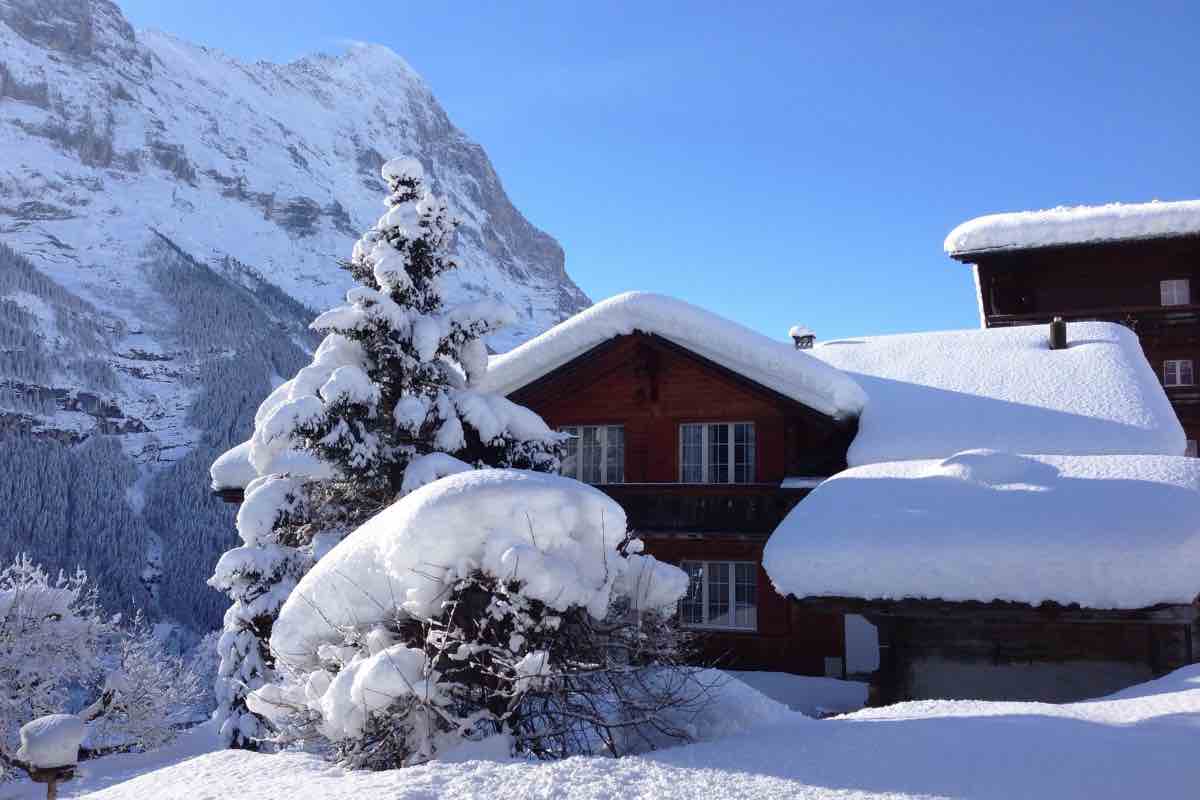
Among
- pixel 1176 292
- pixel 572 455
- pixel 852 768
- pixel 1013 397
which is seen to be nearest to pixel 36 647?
pixel 572 455

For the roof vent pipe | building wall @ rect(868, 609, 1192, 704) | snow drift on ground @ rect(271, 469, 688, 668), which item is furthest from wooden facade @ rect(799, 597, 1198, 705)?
the roof vent pipe

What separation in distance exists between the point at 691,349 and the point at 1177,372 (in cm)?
1617

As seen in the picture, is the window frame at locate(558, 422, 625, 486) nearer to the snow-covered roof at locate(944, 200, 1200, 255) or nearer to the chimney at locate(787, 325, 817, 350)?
the chimney at locate(787, 325, 817, 350)

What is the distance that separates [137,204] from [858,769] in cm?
20999

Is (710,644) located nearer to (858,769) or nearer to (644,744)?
(644,744)

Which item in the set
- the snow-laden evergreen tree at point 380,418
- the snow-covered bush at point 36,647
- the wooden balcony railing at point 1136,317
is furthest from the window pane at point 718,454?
the snow-covered bush at point 36,647

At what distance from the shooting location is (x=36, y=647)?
26297mm

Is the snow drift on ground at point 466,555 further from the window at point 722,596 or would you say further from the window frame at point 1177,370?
the window frame at point 1177,370

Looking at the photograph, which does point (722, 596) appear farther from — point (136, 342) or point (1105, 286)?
point (136, 342)

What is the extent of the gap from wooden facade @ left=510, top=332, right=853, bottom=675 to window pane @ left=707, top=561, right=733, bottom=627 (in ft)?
0.73

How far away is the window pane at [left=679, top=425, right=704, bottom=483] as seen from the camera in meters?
17.2

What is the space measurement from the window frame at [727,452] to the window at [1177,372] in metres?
14.7

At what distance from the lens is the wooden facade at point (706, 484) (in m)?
15.8

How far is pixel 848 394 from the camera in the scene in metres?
15.4
